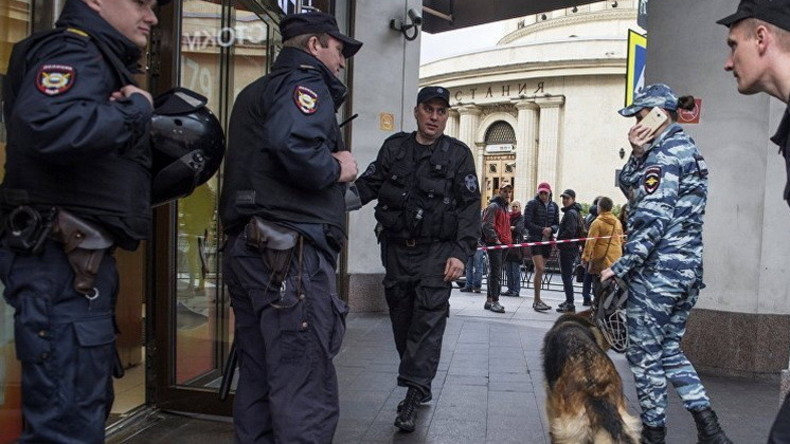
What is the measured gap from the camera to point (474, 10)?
11.4 meters

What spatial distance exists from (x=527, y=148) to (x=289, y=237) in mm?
30894

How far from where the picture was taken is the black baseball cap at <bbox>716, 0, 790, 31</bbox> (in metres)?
1.95

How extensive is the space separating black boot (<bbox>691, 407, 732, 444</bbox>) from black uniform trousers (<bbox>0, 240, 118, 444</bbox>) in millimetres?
3225

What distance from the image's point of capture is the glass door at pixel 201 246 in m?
4.16

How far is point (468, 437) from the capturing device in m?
4.21

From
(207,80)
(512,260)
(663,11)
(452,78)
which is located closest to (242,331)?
(207,80)

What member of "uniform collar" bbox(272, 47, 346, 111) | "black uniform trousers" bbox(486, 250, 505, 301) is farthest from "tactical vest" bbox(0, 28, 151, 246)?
"black uniform trousers" bbox(486, 250, 505, 301)

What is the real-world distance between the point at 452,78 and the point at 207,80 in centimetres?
3018

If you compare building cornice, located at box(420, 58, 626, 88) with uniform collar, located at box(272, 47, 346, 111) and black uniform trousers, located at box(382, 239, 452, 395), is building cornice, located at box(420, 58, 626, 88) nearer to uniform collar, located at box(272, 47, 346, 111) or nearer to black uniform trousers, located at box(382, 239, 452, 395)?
black uniform trousers, located at box(382, 239, 452, 395)

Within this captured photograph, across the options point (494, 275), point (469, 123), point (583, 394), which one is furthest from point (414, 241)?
point (469, 123)

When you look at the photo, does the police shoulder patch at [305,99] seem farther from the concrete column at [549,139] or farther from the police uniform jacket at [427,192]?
the concrete column at [549,139]

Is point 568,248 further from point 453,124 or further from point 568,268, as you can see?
point 453,124

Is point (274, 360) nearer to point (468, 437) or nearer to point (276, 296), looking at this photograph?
point (276, 296)

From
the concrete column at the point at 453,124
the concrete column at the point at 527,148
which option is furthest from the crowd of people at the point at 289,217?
the concrete column at the point at 453,124
